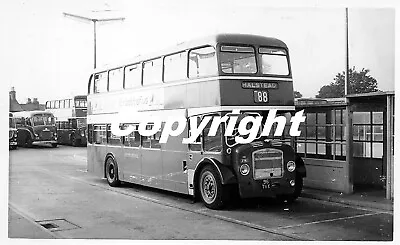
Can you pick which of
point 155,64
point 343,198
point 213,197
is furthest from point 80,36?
point 343,198

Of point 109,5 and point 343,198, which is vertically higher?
point 109,5

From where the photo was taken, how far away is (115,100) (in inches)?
238

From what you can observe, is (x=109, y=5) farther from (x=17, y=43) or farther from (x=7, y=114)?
(x=7, y=114)

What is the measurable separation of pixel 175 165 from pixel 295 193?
3.71 ft

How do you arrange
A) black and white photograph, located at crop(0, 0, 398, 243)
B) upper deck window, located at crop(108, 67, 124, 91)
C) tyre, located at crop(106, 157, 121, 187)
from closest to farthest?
1. black and white photograph, located at crop(0, 0, 398, 243)
2. upper deck window, located at crop(108, 67, 124, 91)
3. tyre, located at crop(106, 157, 121, 187)

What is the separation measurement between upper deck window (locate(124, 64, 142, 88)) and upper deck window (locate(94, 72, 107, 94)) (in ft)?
0.69

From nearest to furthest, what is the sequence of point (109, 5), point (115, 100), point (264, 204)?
point (109, 5), point (264, 204), point (115, 100)

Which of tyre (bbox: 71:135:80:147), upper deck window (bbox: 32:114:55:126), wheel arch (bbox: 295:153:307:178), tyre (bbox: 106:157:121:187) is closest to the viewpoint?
upper deck window (bbox: 32:114:55:126)

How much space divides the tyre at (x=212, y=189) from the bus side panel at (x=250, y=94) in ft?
2.21

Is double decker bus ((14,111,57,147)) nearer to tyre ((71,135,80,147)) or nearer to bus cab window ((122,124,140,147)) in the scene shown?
tyre ((71,135,80,147))

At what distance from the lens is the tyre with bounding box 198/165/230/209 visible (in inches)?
216

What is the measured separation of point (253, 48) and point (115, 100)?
4.84 feet

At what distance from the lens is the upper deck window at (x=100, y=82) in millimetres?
5777

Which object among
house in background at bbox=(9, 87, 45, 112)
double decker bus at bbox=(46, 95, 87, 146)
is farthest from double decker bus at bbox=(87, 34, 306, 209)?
house in background at bbox=(9, 87, 45, 112)
